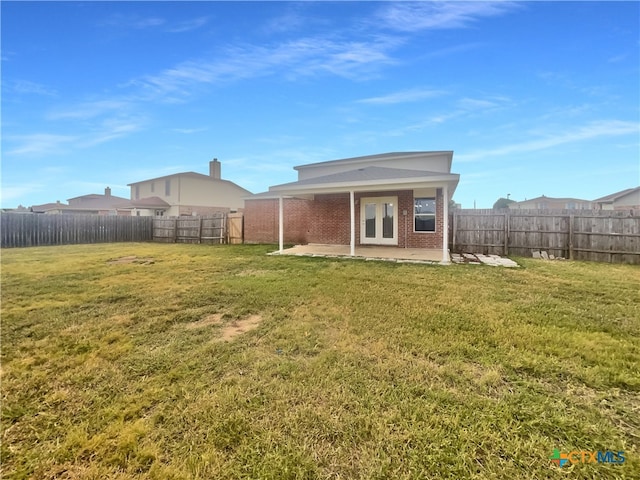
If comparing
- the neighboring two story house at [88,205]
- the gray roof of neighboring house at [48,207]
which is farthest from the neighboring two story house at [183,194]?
the gray roof of neighboring house at [48,207]

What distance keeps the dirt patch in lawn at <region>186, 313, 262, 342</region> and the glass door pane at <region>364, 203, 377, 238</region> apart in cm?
946

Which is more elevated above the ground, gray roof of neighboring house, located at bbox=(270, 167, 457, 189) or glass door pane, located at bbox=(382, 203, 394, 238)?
gray roof of neighboring house, located at bbox=(270, 167, 457, 189)

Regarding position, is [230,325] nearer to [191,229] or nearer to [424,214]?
[424,214]

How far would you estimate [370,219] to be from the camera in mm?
13414

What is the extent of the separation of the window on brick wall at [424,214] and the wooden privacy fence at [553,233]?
1.25 meters

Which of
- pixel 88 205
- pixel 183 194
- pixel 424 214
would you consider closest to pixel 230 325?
pixel 424 214

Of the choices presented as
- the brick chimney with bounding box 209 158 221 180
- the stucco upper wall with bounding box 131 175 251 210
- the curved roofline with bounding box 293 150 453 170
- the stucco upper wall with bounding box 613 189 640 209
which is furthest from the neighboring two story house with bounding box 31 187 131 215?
the stucco upper wall with bounding box 613 189 640 209

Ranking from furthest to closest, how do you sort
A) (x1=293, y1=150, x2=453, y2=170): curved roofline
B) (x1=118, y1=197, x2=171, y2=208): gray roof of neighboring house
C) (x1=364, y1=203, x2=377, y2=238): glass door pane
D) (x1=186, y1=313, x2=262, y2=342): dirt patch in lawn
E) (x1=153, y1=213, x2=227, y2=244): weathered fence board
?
(x1=118, y1=197, x2=171, y2=208): gray roof of neighboring house → (x1=153, y1=213, x2=227, y2=244): weathered fence board → (x1=293, y1=150, x2=453, y2=170): curved roofline → (x1=364, y1=203, x2=377, y2=238): glass door pane → (x1=186, y1=313, x2=262, y2=342): dirt patch in lawn

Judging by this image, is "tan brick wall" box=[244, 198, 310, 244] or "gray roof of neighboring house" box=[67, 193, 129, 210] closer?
"tan brick wall" box=[244, 198, 310, 244]

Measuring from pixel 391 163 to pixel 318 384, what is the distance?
45.5 ft

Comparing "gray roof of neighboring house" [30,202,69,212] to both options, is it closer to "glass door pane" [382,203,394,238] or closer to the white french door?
the white french door

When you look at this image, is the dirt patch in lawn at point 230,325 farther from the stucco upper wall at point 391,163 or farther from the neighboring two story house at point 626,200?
the neighboring two story house at point 626,200

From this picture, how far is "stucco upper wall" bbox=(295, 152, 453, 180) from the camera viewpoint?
14.1 meters

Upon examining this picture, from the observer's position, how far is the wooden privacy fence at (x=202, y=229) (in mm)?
17109
